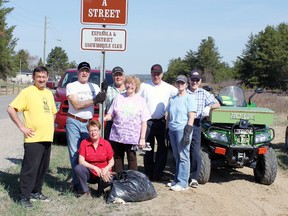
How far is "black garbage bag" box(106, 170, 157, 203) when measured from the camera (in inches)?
226

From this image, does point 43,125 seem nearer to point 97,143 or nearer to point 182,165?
point 97,143

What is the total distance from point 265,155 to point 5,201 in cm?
424

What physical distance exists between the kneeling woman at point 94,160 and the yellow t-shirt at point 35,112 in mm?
536

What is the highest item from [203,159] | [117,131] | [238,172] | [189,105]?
[189,105]

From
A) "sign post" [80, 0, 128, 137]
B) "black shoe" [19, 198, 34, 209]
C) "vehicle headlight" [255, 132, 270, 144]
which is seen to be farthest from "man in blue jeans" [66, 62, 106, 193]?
"vehicle headlight" [255, 132, 270, 144]

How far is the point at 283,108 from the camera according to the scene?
22.9 m

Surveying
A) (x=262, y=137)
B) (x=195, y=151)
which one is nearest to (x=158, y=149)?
(x=195, y=151)

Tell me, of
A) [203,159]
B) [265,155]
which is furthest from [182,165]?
[265,155]

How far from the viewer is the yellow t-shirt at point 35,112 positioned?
5438 mm

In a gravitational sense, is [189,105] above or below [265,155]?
above

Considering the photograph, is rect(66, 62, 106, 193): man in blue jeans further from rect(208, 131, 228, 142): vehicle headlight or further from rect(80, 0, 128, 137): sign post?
rect(208, 131, 228, 142): vehicle headlight

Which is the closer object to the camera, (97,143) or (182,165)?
(97,143)

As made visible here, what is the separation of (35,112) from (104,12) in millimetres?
1810

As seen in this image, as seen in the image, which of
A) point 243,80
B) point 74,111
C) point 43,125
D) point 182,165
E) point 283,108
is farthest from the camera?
point 243,80
